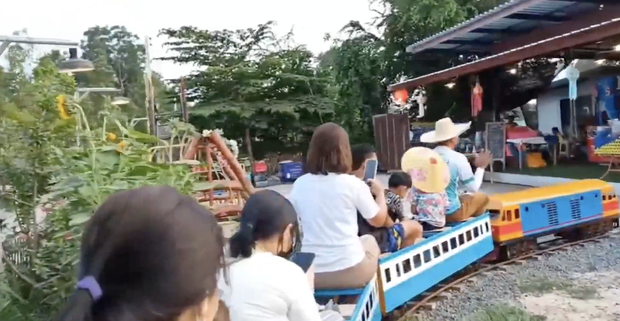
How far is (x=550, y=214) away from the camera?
5758mm

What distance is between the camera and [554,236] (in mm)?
6707

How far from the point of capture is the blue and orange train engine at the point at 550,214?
548cm

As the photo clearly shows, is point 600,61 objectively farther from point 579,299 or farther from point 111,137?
point 111,137

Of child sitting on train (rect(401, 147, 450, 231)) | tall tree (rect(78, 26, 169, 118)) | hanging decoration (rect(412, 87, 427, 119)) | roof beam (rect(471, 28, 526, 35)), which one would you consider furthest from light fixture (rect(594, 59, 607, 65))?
tall tree (rect(78, 26, 169, 118))

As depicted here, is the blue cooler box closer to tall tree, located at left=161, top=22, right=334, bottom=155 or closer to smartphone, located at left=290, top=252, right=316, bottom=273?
tall tree, located at left=161, top=22, right=334, bottom=155

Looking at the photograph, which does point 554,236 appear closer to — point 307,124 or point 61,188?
point 61,188

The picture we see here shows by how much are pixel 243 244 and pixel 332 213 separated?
4.10ft

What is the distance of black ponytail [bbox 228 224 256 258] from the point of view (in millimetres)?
2199

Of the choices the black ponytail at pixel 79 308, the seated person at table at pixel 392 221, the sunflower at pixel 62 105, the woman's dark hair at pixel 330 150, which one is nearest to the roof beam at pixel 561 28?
the seated person at table at pixel 392 221

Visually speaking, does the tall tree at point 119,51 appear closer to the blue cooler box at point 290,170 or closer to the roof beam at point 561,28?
the blue cooler box at point 290,170

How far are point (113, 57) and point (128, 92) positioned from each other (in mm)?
12231

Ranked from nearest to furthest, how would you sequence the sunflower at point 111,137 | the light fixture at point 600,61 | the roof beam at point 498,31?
the sunflower at point 111,137, the light fixture at point 600,61, the roof beam at point 498,31

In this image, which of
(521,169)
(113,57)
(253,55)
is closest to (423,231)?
(521,169)

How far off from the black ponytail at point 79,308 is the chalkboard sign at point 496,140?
1262 centimetres
